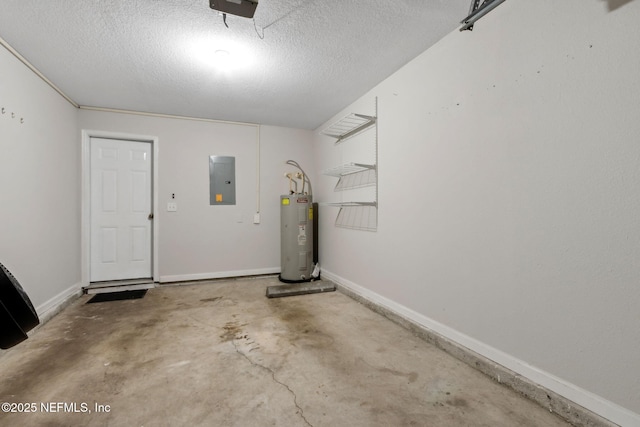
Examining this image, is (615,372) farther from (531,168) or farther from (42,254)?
(42,254)

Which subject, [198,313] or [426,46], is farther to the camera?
[198,313]

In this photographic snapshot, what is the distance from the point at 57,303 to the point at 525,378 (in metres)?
4.26

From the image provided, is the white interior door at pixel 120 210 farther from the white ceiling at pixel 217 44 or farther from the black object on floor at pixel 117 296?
the white ceiling at pixel 217 44

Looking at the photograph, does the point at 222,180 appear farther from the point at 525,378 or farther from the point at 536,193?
the point at 525,378

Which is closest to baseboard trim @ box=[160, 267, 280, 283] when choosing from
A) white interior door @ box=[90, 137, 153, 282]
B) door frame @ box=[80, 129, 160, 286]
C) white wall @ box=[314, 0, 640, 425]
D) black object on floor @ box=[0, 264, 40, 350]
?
white interior door @ box=[90, 137, 153, 282]

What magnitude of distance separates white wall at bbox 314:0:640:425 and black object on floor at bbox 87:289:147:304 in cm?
329

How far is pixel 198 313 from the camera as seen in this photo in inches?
119

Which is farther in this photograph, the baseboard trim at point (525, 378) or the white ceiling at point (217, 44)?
the white ceiling at point (217, 44)

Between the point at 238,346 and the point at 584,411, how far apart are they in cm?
213

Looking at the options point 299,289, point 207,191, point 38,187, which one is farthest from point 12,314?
point 207,191

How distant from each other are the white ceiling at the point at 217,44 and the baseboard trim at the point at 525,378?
90.6 inches

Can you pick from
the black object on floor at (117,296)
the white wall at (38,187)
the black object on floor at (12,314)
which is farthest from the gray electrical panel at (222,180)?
the black object on floor at (12,314)

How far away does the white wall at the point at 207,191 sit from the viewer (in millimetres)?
4086

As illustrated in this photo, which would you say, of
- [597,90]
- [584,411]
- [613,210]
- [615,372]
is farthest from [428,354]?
[597,90]
